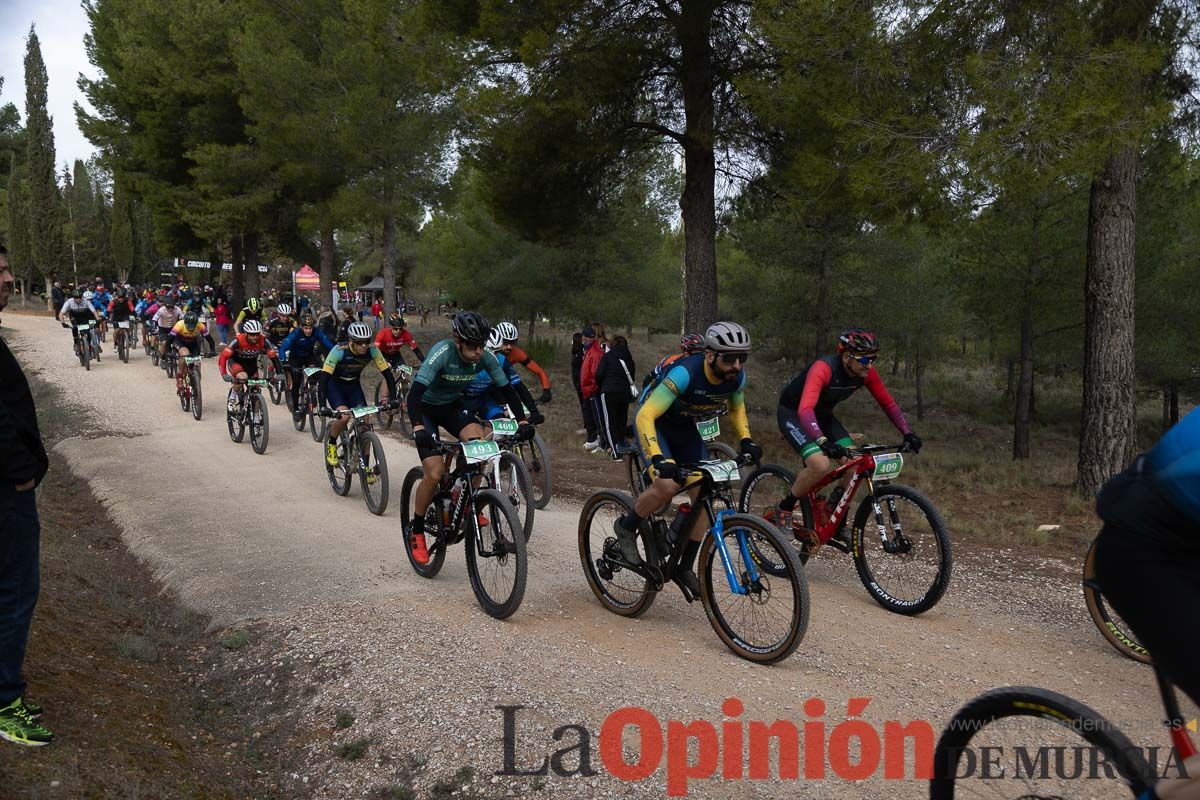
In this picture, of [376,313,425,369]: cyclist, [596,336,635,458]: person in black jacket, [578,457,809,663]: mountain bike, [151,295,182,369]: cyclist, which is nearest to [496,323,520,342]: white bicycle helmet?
[596,336,635,458]: person in black jacket

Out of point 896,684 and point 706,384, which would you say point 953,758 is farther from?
point 706,384

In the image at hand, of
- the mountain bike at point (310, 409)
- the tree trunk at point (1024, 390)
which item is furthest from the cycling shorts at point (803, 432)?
the tree trunk at point (1024, 390)

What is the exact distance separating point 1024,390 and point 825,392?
1570 centimetres

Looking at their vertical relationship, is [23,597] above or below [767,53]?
below

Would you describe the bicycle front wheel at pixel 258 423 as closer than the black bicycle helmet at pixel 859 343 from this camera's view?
No

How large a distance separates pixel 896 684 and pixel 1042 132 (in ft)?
22.1

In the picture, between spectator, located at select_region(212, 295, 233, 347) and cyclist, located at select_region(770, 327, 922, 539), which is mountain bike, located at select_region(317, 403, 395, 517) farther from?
spectator, located at select_region(212, 295, 233, 347)

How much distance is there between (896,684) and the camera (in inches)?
193

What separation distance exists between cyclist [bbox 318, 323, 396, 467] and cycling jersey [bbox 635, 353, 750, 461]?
5.39 metres

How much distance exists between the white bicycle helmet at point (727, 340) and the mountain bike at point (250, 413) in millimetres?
9271

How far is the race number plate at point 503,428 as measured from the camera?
6.93 meters

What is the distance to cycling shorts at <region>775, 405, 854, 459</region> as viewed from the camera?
21.3 ft

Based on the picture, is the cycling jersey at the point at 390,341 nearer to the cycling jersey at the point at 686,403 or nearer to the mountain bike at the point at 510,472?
the mountain bike at the point at 510,472

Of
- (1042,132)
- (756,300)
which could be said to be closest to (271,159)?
(756,300)
